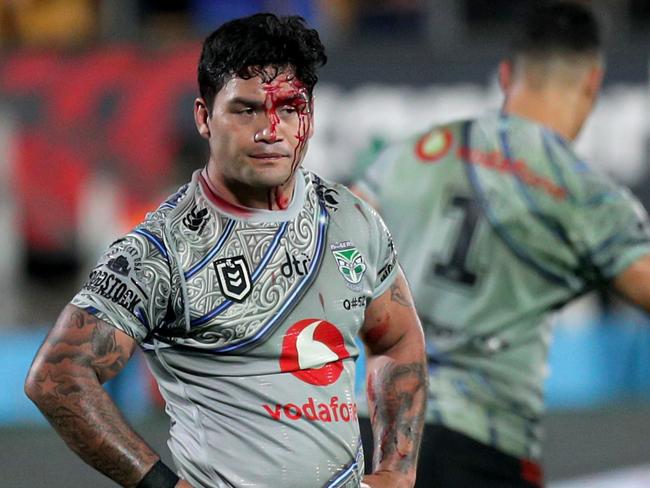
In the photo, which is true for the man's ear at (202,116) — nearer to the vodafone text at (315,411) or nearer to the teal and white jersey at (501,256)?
the vodafone text at (315,411)

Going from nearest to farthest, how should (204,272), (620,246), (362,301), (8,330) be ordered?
(204,272)
(362,301)
(620,246)
(8,330)

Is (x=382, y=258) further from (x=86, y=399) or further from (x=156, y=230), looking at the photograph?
(x=86, y=399)

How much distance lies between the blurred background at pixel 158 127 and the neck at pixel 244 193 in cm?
738

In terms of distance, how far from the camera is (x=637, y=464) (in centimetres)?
844

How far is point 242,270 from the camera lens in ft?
9.80

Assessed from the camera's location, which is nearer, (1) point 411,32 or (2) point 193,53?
(2) point 193,53

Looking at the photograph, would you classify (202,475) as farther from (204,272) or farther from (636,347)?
(636,347)

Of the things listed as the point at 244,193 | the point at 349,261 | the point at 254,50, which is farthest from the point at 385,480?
the point at 254,50

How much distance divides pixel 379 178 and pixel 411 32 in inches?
292

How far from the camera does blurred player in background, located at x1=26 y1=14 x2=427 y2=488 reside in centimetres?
282

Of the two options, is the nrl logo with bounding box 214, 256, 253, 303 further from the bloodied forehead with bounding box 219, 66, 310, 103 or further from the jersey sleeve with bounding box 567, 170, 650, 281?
the jersey sleeve with bounding box 567, 170, 650, 281

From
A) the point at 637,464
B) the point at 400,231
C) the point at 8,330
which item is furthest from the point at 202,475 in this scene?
the point at 8,330

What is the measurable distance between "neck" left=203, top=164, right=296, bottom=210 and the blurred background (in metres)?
7.38

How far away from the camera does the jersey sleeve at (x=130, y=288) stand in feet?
9.28
